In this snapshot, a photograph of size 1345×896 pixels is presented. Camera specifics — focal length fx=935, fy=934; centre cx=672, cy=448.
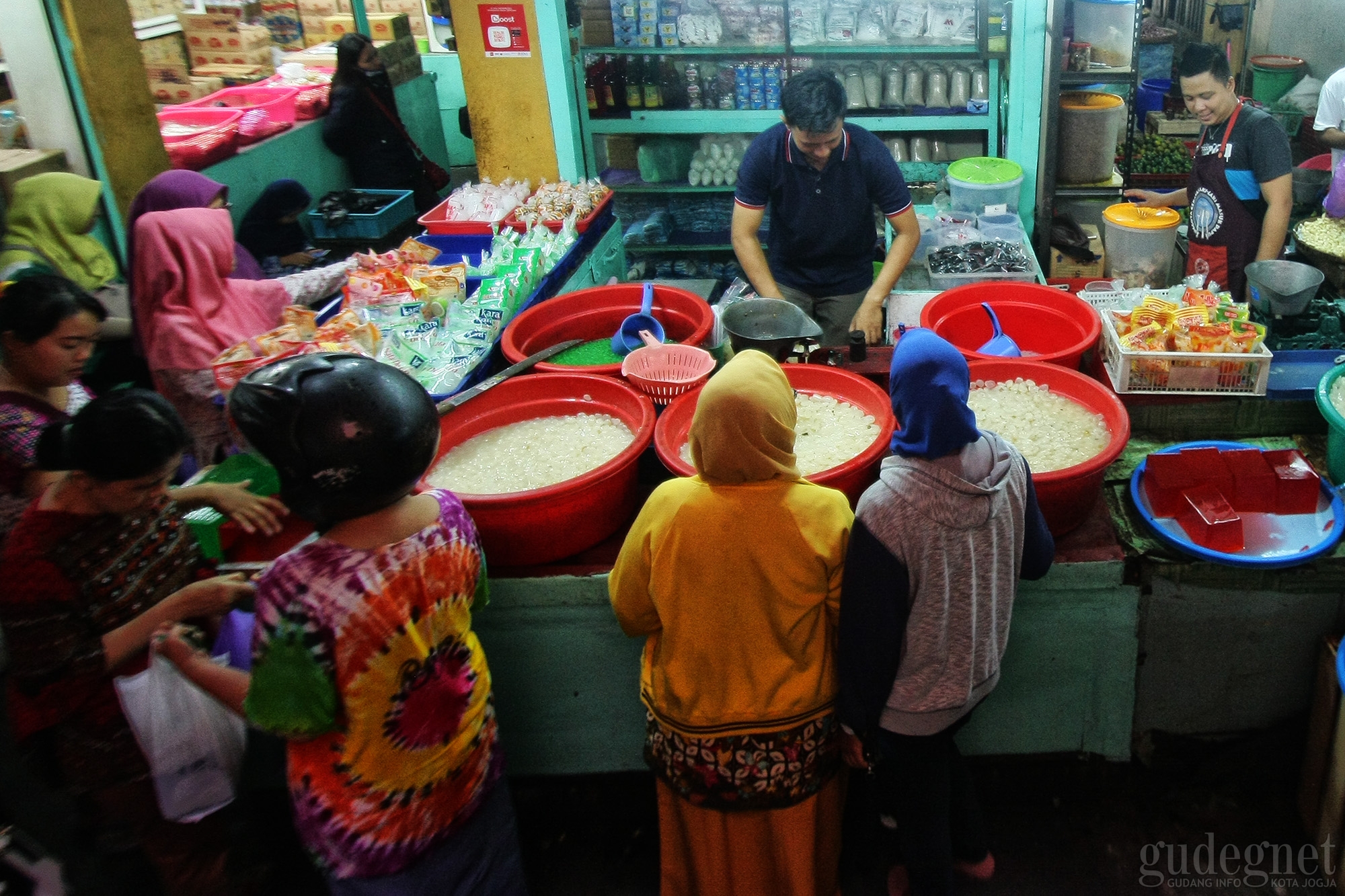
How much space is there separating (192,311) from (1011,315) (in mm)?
2769

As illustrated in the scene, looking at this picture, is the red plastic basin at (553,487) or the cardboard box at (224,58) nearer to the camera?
the red plastic basin at (553,487)

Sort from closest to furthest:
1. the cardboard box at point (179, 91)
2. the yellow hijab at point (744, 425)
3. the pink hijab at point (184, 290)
Answer: the yellow hijab at point (744, 425)
the pink hijab at point (184, 290)
the cardboard box at point (179, 91)

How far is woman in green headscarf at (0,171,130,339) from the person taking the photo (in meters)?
3.64

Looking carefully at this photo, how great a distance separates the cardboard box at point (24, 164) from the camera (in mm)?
3701

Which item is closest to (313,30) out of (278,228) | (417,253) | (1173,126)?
(278,228)

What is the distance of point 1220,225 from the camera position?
4.11 metres

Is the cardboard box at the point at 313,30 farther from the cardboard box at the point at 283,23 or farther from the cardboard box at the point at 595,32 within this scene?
the cardboard box at the point at 595,32

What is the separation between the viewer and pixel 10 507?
2.32 m

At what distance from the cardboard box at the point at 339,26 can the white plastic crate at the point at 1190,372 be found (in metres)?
7.92

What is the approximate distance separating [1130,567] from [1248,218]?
251 centimetres

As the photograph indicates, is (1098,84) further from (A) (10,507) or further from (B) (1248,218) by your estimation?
(A) (10,507)

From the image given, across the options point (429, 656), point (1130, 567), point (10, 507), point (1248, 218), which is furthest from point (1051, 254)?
point (10, 507)

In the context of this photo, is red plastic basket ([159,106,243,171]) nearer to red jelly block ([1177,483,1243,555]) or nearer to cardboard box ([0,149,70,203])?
cardboard box ([0,149,70,203])
